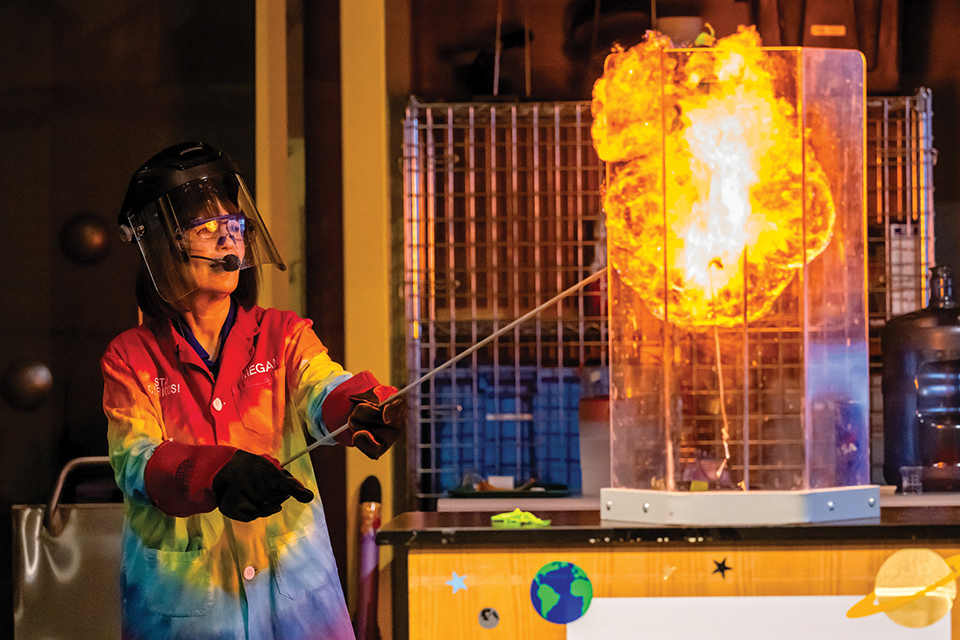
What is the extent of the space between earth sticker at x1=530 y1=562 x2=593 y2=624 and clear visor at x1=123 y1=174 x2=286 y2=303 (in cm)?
77

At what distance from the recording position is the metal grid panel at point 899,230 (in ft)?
7.02

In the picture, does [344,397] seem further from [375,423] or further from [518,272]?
[518,272]

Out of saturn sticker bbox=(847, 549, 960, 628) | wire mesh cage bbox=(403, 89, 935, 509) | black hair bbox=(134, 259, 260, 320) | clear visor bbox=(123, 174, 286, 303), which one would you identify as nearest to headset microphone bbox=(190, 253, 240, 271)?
clear visor bbox=(123, 174, 286, 303)

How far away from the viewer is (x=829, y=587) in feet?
4.51

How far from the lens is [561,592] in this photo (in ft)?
4.43

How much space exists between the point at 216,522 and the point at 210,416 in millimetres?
193

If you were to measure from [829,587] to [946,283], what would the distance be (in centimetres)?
94

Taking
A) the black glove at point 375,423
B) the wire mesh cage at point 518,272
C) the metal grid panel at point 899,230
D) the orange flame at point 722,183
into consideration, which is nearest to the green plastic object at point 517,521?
the black glove at point 375,423

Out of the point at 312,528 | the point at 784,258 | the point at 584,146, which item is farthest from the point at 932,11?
the point at 312,528

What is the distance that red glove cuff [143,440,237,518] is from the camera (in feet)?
4.92

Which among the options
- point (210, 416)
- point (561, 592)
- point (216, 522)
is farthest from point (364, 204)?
point (561, 592)

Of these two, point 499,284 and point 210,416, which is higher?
point 499,284

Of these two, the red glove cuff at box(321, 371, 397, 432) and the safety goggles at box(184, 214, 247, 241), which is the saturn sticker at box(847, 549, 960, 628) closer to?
the red glove cuff at box(321, 371, 397, 432)

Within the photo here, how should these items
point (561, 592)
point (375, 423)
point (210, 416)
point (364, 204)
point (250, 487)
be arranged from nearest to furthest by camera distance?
point (561, 592) < point (250, 487) < point (375, 423) < point (210, 416) < point (364, 204)
